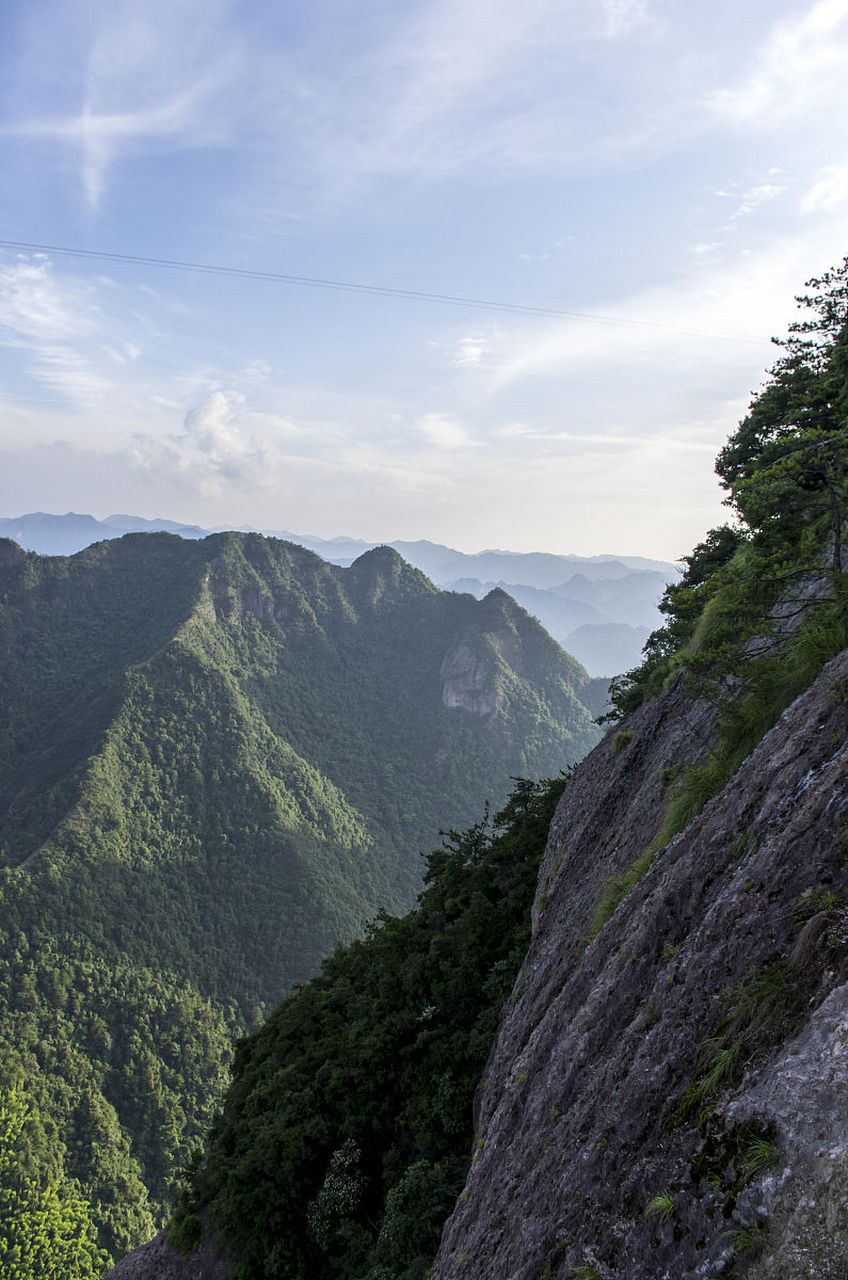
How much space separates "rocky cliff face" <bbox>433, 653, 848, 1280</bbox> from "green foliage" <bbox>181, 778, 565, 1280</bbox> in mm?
5324

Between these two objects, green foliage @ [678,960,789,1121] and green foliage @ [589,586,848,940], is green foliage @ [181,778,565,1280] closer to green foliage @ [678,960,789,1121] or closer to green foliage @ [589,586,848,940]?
green foliage @ [589,586,848,940]

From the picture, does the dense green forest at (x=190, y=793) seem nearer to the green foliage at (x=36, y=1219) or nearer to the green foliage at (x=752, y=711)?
the green foliage at (x=36, y=1219)

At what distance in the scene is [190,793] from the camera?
413 ft

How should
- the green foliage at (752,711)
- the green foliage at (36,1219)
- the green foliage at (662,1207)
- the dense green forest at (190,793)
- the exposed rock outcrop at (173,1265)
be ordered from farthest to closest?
the dense green forest at (190,793) < the green foliage at (36,1219) < the exposed rock outcrop at (173,1265) < the green foliage at (752,711) < the green foliage at (662,1207)

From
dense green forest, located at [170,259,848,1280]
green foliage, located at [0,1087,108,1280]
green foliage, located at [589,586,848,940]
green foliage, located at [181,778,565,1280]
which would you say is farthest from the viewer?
green foliage, located at [0,1087,108,1280]

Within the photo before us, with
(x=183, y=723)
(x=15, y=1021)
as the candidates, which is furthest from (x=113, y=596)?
(x=15, y=1021)

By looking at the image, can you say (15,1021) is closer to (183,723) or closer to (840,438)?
(183,723)

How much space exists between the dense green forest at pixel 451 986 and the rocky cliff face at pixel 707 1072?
6.50 feet

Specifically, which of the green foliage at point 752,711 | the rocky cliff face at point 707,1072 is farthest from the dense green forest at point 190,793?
the green foliage at point 752,711

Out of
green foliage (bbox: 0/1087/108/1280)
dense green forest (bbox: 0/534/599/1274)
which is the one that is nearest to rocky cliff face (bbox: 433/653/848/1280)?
green foliage (bbox: 0/1087/108/1280)

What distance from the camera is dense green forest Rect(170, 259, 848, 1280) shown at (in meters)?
8.37

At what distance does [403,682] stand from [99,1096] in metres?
126

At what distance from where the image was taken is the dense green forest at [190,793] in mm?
74750

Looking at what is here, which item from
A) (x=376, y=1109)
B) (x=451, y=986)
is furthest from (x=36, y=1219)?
(x=451, y=986)
